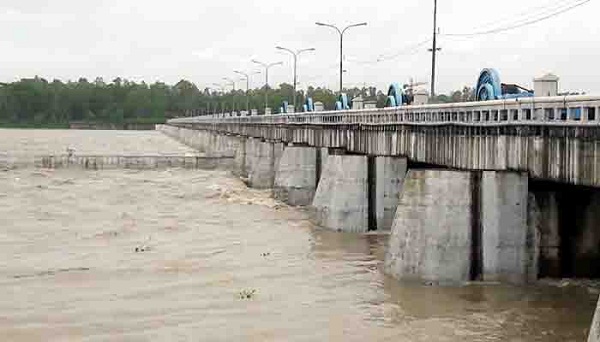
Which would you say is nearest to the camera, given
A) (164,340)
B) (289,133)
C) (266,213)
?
(164,340)

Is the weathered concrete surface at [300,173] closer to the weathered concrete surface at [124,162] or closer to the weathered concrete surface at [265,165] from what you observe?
the weathered concrete surface at [265,165]

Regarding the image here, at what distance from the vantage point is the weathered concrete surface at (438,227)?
2198 cm

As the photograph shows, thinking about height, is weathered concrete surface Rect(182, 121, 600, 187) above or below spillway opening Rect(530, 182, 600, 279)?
above

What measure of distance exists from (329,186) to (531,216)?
1415 centimetres

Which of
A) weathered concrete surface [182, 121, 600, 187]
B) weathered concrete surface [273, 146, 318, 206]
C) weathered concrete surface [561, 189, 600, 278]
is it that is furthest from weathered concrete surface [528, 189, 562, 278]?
weathered concrete surface [273, 146, 318, 206]

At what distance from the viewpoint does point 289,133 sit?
180 ft

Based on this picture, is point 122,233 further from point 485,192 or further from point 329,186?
point 485,192

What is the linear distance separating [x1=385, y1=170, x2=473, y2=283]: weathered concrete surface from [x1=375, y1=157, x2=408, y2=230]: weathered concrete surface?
1000 centimetres

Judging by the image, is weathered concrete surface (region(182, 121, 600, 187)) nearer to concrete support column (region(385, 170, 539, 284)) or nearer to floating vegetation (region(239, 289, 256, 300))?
concrete support column (region(385, 170, 539, 284))

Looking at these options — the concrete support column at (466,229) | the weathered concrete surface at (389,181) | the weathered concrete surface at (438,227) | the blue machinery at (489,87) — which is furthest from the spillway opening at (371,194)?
the weathered concrete surface at (438,227)

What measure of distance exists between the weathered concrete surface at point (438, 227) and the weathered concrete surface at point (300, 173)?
2282 cm

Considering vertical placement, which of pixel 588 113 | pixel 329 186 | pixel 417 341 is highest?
pixel 588 113

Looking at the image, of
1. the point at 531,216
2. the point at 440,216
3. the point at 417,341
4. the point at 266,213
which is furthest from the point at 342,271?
the point at 266,213

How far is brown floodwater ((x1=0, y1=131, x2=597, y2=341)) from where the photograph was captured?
1856 centimetres
